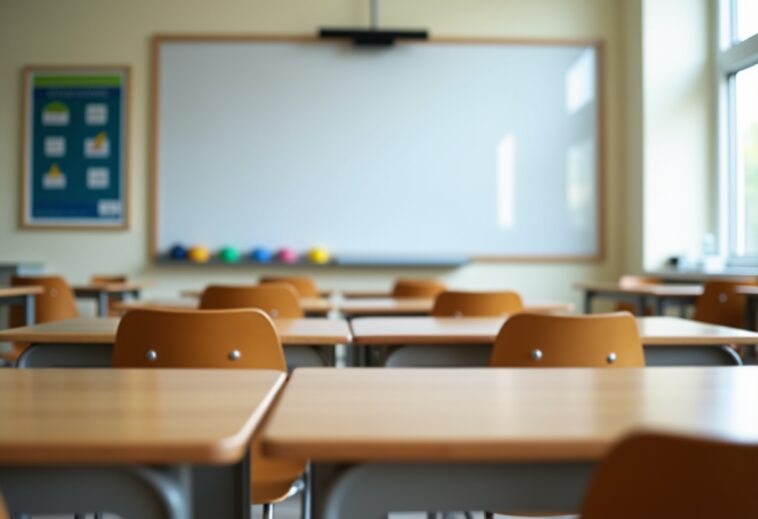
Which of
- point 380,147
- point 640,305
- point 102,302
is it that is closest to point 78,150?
point 102,302

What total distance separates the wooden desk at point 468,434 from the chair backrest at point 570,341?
0.56m

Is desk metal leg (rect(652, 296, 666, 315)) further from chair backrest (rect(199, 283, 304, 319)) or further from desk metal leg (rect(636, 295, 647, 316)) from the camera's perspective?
chair backrest (rect(199, 283, 304, 319))

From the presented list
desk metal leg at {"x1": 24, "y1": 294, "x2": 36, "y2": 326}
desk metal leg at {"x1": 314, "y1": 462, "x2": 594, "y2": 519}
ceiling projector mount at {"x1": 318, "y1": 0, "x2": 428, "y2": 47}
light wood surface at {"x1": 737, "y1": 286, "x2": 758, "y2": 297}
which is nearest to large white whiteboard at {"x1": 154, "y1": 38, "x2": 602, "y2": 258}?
ceiling projector mount at {"x1": 318, "y1": 0, "x2": 428, "y2": 47}

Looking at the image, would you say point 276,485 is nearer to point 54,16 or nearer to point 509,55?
point 509,55

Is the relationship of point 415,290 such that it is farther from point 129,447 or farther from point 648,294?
point 129,447

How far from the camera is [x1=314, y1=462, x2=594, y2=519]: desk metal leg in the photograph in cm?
82

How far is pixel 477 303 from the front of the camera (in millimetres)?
2811

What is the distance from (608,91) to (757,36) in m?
1.27

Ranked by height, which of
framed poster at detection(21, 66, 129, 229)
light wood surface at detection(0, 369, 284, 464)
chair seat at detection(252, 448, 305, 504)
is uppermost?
framed poster at detection(21, 66, 129, 229)

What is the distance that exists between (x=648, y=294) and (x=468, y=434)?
3.61 m

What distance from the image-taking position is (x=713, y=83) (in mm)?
5715

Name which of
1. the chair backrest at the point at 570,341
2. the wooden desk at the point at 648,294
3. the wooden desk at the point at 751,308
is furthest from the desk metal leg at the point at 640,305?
the chair backrest at the point at 570,341

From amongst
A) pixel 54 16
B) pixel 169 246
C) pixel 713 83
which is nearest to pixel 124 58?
pixel 54 16

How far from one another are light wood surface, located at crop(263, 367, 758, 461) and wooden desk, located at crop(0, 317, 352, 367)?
657 mm
